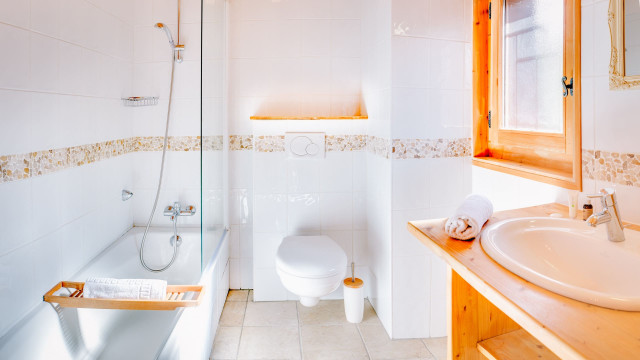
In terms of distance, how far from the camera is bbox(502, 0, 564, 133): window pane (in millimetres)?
1612

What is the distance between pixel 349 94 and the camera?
2625mm

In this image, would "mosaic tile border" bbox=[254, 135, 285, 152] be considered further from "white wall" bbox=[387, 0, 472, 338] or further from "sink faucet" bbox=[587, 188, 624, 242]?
"sink faucet" bbox=[587, 188, 624, 242]

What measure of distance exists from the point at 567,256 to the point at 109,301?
1.49 meters

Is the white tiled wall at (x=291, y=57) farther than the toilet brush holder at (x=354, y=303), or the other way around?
the white tiled wall at (x=291, y=57)

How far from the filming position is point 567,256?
1.08 meters

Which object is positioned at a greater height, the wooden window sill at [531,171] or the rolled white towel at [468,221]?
the wooden window sill at [531,171]

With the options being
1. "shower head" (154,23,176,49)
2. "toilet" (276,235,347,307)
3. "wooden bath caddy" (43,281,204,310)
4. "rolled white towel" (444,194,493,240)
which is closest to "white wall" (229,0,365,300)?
"toilet" (276,235,347,307)

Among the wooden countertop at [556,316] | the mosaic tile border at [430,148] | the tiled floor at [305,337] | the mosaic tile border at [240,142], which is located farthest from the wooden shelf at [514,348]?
the mosaic tile border at [240,142]

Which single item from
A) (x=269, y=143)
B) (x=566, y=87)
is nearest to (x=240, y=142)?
(x=269, y=143)

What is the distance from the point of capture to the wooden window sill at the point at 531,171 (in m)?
1.45

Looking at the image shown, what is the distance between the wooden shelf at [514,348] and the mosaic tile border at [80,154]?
1.53 meters

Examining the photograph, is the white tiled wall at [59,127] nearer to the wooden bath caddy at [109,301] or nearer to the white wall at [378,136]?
the wooden bath caddy at [109,301]

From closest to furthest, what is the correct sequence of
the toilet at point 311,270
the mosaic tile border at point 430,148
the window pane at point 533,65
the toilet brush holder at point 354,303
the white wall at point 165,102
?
the window pane at point 533,65 < the white wall at point 165,102 < the toilet at point 311,270 < the mosaic tile border at point 430,148 < the toilet brush holder at point 354,303

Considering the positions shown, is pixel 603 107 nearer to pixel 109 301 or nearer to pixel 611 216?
pixel 611 216
